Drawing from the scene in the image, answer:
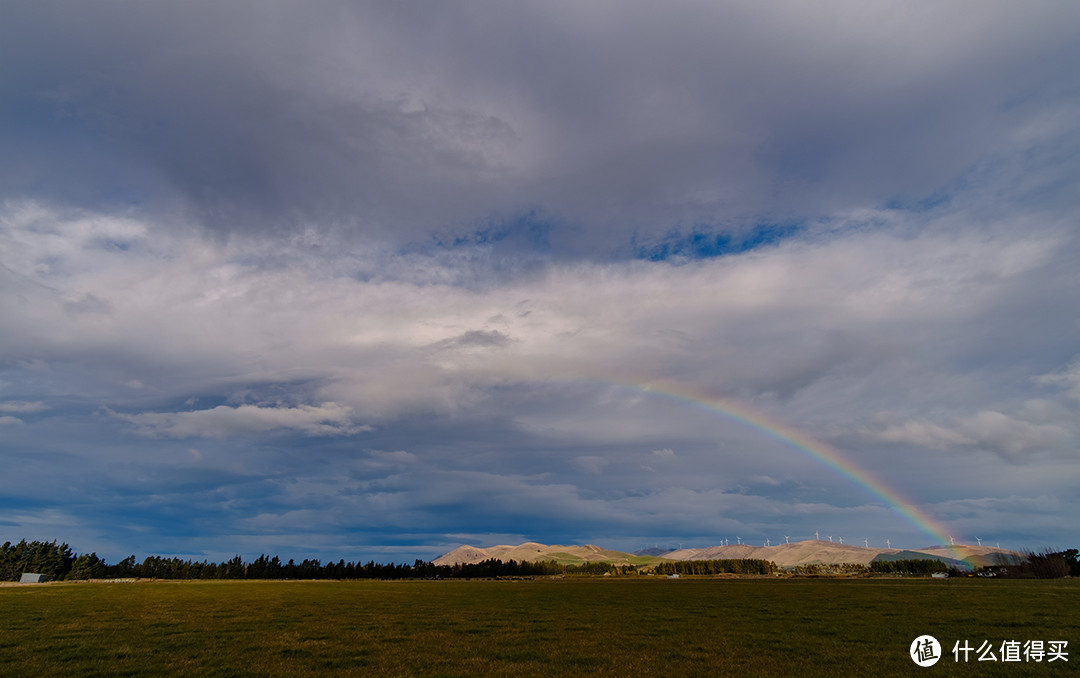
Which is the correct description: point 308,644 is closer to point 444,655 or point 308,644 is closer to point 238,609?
point 444,655

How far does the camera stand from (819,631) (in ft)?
109

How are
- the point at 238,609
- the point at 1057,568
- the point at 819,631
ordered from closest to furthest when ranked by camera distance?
the point at 819,631, the point at 238,609, the point at 1057,568

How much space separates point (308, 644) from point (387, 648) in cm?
482

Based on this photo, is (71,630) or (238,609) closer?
(71,630)

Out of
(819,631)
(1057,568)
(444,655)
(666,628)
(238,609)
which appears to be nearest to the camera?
(444,655)

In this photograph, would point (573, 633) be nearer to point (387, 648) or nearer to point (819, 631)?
point (387, 648)

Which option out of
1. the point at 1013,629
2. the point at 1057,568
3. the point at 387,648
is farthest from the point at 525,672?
the point at 1057,568

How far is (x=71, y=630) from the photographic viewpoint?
113 feet

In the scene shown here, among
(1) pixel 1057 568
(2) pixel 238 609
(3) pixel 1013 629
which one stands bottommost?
(1) pixel 1057 568

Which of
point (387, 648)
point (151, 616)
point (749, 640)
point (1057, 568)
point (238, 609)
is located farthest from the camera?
point (1057, 568)

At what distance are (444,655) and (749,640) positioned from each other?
16.8m

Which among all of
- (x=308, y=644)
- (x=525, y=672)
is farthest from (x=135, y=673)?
(x=525, y=672)

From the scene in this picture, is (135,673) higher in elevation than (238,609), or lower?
higher

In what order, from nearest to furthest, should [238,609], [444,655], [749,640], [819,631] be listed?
[444,655]
[749,640]
[819,631]
[238,609]
